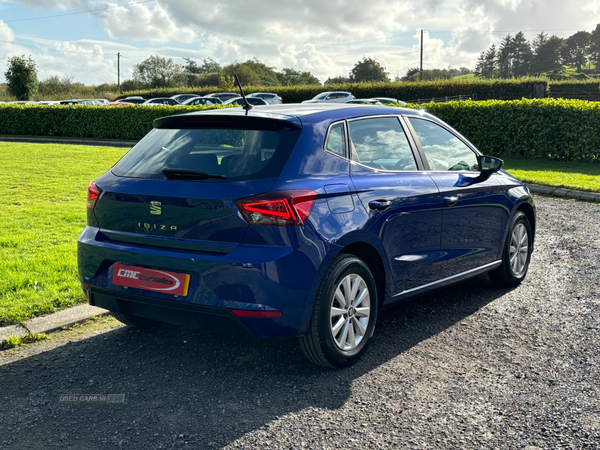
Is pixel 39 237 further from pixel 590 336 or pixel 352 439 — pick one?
pixel 590 336

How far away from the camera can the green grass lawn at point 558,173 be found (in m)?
12.6

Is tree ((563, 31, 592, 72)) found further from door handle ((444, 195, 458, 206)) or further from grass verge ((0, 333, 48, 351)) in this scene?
grass verge ((0, 333, 48, 351))

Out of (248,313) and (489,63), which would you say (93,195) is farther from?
(489,63)

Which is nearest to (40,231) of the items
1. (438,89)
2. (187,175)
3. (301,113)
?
(187,175)

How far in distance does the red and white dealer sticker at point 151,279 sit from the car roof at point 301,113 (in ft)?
3.63

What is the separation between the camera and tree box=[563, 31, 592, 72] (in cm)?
14512

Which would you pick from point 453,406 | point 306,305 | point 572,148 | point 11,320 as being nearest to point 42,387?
point 11,320

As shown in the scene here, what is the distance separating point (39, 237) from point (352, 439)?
5.75 metres

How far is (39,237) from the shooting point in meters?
7.51

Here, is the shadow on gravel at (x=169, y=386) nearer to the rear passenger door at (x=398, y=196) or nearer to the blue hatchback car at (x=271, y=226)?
the blue hatchback car at (x=271, y=226)

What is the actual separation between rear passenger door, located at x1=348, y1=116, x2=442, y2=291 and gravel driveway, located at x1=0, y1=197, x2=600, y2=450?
61 centimetres

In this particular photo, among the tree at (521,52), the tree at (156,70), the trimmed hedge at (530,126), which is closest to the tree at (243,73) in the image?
the tree at (156,70)

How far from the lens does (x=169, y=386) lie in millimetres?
→ 3730

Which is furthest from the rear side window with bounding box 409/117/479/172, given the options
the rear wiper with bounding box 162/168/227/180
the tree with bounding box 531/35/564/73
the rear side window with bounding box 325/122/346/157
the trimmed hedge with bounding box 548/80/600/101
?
the tree with bounding box 531/35/564/73
